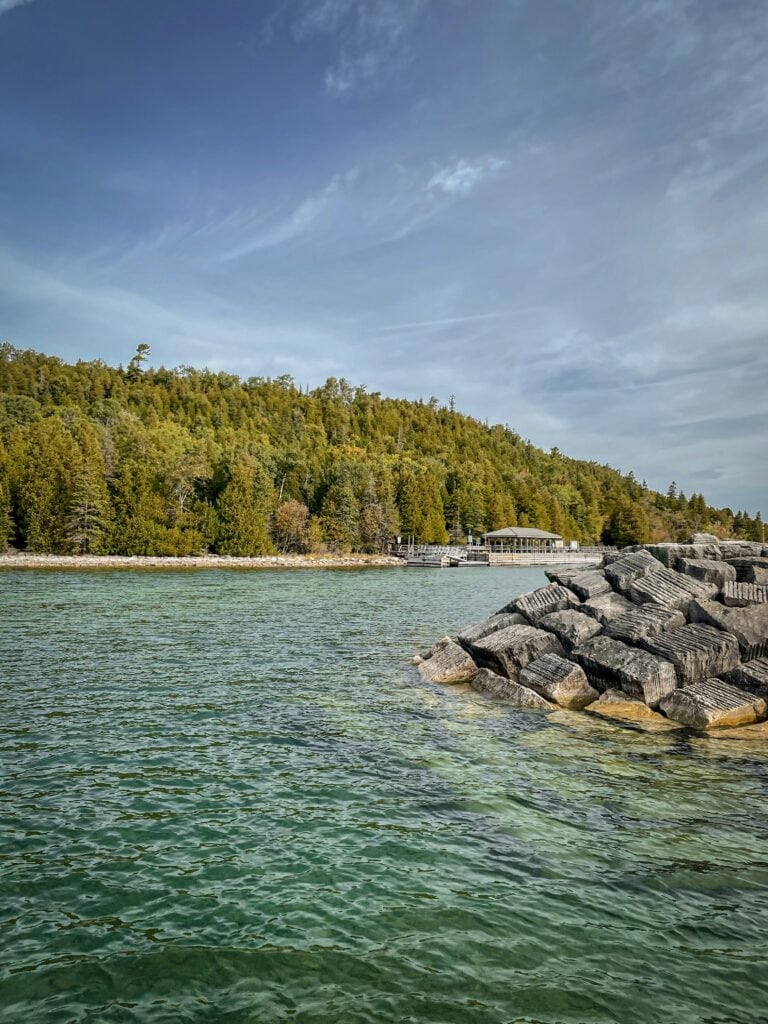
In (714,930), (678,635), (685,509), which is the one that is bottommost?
(714,930)

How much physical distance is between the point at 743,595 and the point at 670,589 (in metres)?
1.48

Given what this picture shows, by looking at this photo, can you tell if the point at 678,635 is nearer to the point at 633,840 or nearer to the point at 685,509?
the point at 633,840

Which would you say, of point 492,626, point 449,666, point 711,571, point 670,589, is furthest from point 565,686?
point 711,571

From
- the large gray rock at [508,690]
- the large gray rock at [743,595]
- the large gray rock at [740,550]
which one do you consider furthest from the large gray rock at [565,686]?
the large gray rock at [740,550]

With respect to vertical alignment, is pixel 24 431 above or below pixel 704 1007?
above

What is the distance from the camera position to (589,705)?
13.2 meters

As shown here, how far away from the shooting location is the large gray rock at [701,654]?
→ 1272cm

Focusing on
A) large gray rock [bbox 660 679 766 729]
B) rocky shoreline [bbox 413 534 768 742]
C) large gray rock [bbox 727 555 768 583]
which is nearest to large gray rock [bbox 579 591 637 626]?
rocky shoreline [bbox 413 534 768 742]

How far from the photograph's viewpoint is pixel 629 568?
16.9 metres

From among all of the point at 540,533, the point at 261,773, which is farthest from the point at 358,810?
the point at 540,533

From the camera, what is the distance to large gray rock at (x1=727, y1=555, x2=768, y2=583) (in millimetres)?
15586

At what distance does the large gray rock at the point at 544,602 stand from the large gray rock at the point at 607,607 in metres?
0.73

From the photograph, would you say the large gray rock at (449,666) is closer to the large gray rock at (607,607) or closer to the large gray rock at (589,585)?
the large gray rock at (607,607)

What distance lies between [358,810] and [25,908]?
366cm
